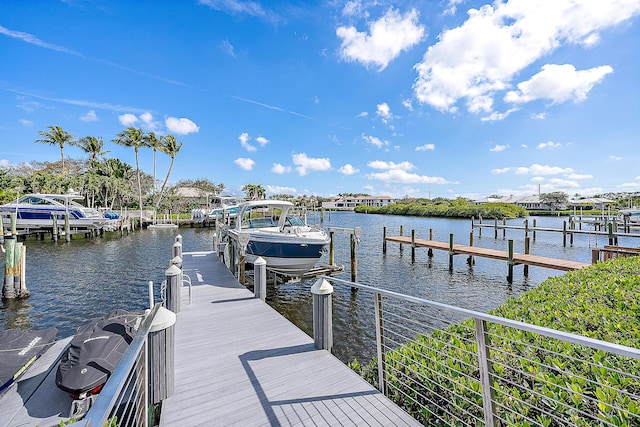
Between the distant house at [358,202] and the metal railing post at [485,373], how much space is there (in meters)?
112

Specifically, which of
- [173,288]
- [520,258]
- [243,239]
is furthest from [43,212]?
[520,258]

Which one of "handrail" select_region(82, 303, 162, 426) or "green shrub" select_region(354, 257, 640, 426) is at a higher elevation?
"handrail" select_region(82, 303, 162, 426)

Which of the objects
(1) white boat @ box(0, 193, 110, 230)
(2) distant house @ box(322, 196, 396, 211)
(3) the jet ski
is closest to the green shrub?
(3) the jet ski

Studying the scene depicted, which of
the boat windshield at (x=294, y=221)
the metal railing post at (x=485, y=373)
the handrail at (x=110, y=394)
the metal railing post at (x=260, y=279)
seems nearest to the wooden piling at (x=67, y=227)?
the boat windshield at (x=294, y=221)

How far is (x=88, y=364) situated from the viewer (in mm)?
3883

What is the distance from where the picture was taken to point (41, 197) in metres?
25.0

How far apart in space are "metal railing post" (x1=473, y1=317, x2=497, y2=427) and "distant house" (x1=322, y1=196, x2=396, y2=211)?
11236cm

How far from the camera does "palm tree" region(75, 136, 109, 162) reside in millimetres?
43406

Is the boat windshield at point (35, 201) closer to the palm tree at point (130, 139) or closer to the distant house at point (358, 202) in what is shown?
the palm tree at point (130, 139)

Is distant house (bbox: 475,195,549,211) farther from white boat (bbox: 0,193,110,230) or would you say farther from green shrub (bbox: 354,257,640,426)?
green shrub (bbox: 354,257,640,426)

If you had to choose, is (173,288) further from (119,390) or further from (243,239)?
(119,390)

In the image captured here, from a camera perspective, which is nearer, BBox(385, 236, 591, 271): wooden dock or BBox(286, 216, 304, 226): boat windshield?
BBox(286, 216, 304, 226): boat windshield

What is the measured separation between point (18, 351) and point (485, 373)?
22.1ft

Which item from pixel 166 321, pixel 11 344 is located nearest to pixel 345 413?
pixel 166 321
